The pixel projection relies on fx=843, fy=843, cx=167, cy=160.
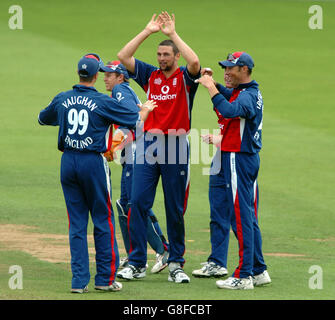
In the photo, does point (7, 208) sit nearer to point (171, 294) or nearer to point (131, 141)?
point (131, 141)

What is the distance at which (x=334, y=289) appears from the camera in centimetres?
848

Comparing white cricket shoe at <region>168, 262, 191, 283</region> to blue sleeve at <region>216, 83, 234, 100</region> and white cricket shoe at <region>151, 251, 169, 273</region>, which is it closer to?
white cricket shoe at <region>151, 251, 169, 273</region>

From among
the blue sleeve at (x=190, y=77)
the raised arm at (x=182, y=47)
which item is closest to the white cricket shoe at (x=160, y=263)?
the blue sleeve at (x=190, y=77)

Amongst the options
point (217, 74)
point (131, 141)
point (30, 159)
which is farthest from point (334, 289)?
point (217, 74)

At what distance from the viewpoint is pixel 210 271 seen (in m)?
9.27

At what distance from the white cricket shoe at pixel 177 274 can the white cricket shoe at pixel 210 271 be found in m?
0.27

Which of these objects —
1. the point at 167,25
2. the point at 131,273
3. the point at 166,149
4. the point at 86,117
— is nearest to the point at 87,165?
the point at 86,117

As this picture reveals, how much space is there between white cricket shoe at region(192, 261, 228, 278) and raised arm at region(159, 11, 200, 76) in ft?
6.98

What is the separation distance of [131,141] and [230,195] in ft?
5.96

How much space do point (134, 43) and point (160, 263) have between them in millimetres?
2497

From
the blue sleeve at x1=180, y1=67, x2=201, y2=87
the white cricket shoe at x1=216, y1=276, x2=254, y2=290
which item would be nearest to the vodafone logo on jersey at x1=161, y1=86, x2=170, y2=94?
the blue sleeve at x1=180, y1=67, x2=201, y2=87

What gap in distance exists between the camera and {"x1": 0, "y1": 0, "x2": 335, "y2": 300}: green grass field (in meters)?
9.14

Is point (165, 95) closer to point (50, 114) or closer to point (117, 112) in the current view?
point (117, 112)

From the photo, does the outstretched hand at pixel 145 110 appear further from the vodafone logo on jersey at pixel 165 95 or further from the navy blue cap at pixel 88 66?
the navy blue cap at pixel 88 66
